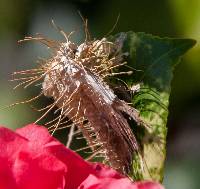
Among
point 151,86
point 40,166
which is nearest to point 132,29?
point 151,86

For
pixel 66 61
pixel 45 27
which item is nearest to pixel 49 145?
pixel 66 61

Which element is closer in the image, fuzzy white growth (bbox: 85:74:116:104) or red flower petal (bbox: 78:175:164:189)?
red flower petal (bbox: 78:175:164:189)

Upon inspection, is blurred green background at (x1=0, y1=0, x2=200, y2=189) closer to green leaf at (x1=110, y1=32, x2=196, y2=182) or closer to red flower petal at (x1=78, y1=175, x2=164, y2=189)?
green leaf at (x1=110, y1=32, x2=196, y2=182)

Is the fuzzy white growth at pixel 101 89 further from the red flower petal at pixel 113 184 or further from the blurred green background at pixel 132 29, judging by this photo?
the blurred green background at pixel 132 29

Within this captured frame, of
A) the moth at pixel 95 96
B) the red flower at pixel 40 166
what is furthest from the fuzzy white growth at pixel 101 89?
the red flower at pixel 40 166

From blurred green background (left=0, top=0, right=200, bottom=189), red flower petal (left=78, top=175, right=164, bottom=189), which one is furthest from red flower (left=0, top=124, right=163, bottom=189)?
blurred green background (left=0, top=0, right=200, bottom=189)

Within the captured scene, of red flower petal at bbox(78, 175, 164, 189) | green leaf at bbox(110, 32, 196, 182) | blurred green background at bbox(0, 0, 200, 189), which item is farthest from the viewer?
blurred green background at bbox(0, 0, 200, 189)

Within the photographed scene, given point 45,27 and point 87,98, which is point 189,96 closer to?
point 45,27
